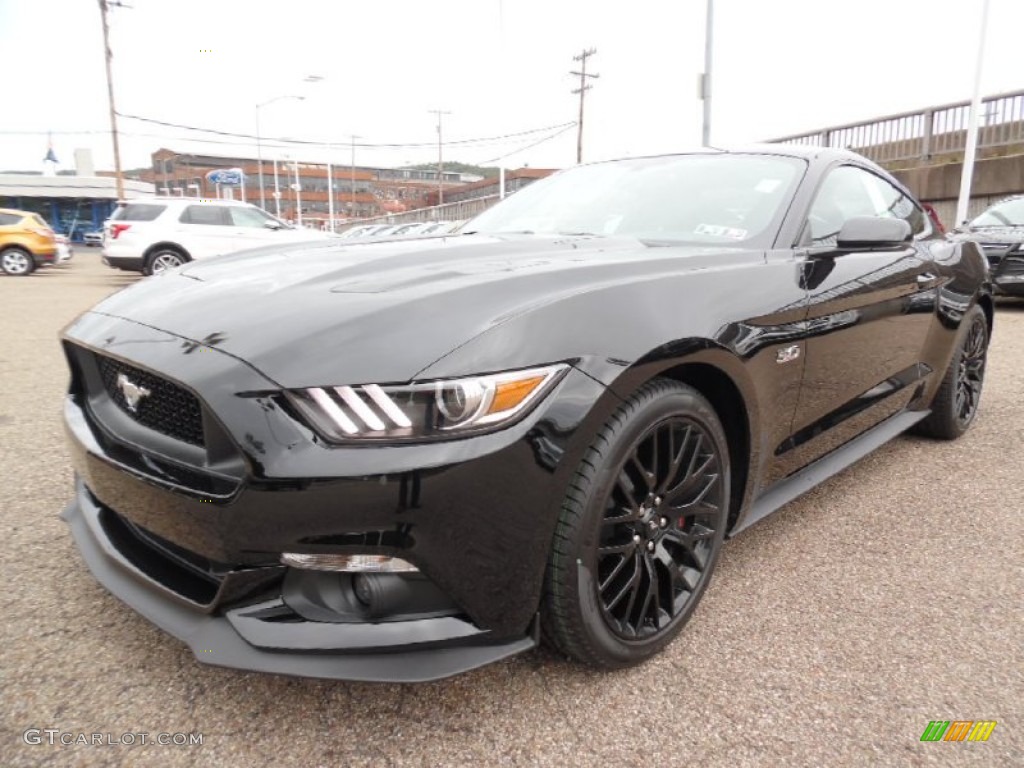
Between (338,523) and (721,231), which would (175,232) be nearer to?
(721,231)

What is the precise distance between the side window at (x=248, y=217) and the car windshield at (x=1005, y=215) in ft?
39.4

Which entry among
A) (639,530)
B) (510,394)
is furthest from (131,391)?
(639,530)

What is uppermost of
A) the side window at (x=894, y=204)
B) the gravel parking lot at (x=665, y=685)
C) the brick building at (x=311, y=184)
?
the brick building at (x=311, y=184)

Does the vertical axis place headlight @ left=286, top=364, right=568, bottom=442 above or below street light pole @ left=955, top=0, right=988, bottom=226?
below

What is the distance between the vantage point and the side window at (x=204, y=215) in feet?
43.9

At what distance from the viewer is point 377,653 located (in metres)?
1.45

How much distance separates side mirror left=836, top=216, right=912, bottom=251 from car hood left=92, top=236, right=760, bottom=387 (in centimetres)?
52

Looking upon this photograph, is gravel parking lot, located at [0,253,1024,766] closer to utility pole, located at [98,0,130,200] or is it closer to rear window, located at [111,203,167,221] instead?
rear window, located at [111,203,167,221]

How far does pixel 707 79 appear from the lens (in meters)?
13.9

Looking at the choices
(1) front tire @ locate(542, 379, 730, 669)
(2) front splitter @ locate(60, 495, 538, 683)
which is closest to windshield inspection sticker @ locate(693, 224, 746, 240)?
(1) front tire @ locate(542, 379, 730, 669)

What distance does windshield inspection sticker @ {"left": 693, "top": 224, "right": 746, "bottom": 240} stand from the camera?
7.99ft

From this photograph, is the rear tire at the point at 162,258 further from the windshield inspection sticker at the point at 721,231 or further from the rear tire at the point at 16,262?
the windshield inspection sticker at the point at 721,231

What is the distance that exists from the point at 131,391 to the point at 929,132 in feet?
60.6

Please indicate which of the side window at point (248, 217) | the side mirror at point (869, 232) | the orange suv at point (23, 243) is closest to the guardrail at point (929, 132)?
the side window at point (248, 217)
